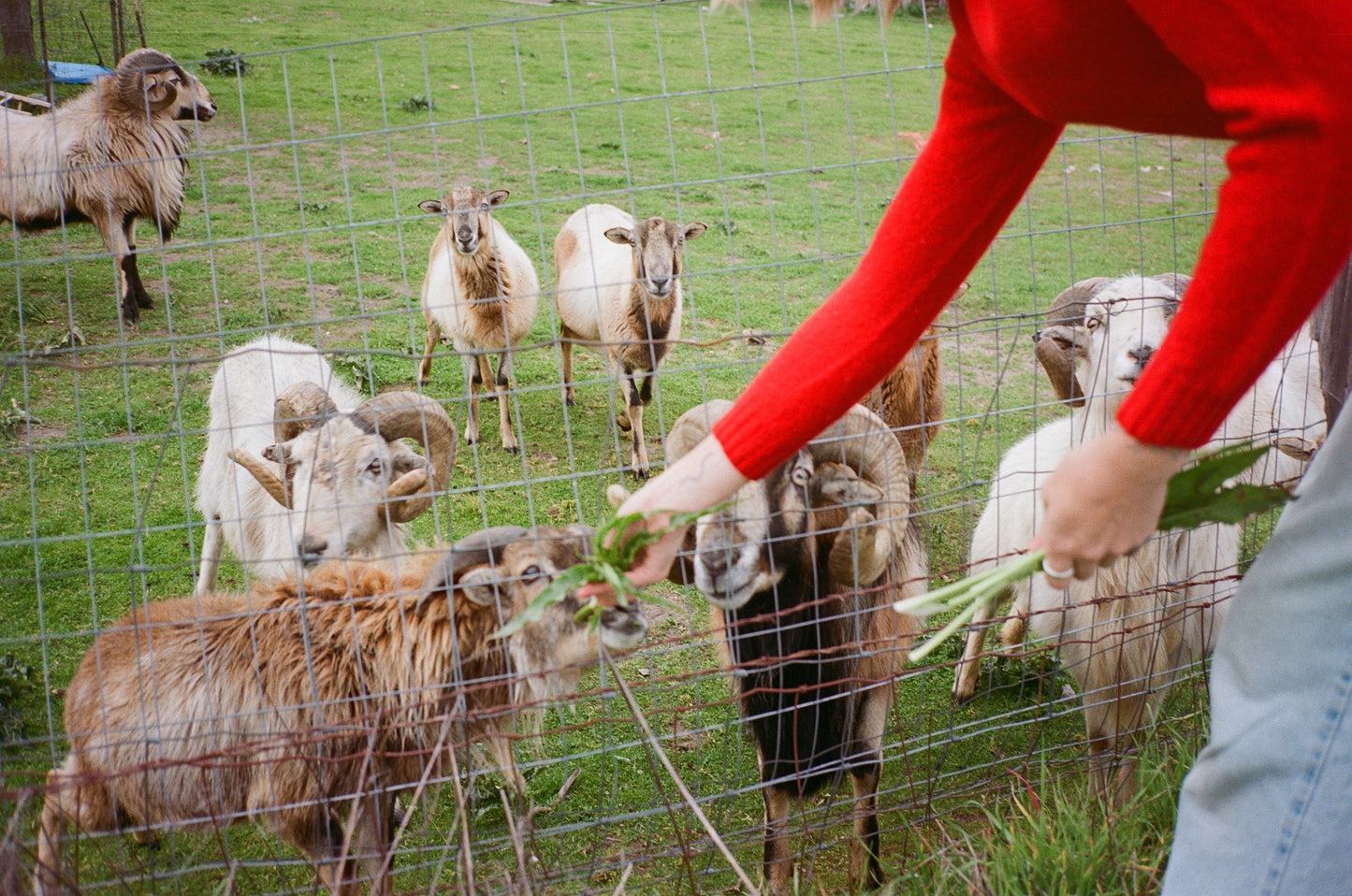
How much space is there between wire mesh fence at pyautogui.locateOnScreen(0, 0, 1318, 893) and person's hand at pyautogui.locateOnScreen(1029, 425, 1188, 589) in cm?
115

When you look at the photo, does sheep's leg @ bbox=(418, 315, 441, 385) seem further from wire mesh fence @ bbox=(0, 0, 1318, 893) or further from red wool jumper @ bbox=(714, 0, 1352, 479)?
red wool jumper @ bbox=(714, 0, 1352, 479)

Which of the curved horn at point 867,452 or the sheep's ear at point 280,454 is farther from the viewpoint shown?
the sheep's ear at point 280,454

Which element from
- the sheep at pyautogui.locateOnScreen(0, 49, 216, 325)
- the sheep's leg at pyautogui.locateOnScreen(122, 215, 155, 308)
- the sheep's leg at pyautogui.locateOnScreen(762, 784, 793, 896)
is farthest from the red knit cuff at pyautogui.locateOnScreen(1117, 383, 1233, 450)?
the sheep's leg at pyautogui.locateOnScreen(122, 215, 155, 308)

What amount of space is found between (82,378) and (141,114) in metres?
2.37

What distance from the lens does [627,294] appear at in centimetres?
789

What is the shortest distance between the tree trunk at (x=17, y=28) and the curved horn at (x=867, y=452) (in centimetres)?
1181

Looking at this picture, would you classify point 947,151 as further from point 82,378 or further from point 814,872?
point 82,378

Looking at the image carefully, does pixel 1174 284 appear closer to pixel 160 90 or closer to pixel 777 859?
pixel 777 859

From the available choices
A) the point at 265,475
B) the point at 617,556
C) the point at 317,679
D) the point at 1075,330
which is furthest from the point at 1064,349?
the point at 265,475

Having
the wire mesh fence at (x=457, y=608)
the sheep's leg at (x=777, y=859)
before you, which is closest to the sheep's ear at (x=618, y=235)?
the wire mesh fence at (x=457, y=608)

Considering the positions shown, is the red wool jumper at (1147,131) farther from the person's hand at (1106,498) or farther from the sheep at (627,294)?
the sheep at (627,294)

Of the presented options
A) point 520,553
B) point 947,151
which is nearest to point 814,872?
point 520,553

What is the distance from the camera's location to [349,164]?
476 inches

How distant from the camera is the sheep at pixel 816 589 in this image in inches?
114
